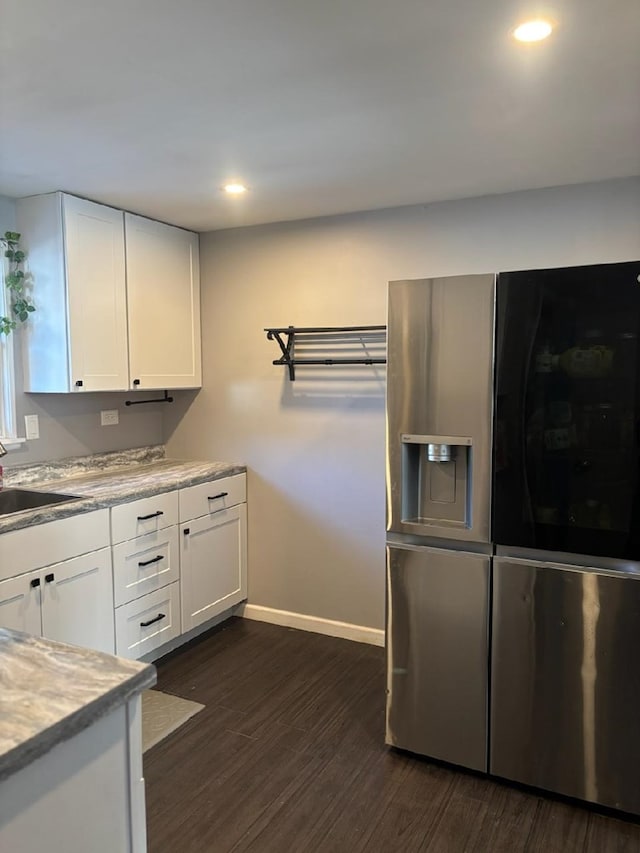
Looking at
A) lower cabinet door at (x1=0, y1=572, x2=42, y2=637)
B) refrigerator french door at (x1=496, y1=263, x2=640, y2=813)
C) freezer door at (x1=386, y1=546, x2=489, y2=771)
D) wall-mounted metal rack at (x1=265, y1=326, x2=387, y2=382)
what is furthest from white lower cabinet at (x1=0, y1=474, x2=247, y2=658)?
refrigerator french door at (x1=496, y1=263, x2=640, y2=813)

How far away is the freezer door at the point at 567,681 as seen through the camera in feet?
6.63

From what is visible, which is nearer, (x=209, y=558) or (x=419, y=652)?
(x=419, y=652)

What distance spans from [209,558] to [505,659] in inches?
69.7

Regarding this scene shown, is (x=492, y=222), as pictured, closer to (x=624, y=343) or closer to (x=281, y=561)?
(x=624, y=343)

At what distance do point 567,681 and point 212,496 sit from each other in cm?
201

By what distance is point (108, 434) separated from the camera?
3594 millimetres

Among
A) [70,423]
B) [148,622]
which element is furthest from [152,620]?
[70,423]

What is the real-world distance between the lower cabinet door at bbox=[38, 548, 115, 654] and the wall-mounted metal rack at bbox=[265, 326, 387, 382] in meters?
1.42

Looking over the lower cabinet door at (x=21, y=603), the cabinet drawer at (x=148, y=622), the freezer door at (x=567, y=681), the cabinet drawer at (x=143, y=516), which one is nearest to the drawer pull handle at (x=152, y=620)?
the cabinet drawer at (x=148, y=622)

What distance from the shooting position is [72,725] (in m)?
0.99

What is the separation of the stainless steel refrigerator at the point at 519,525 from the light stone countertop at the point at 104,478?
1285 mm

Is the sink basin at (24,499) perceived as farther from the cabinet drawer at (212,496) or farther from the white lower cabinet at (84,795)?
the white lower cabinet at (84,795)

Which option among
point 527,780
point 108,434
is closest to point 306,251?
point 108,434

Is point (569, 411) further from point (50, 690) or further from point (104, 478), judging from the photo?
point (104, 478)
